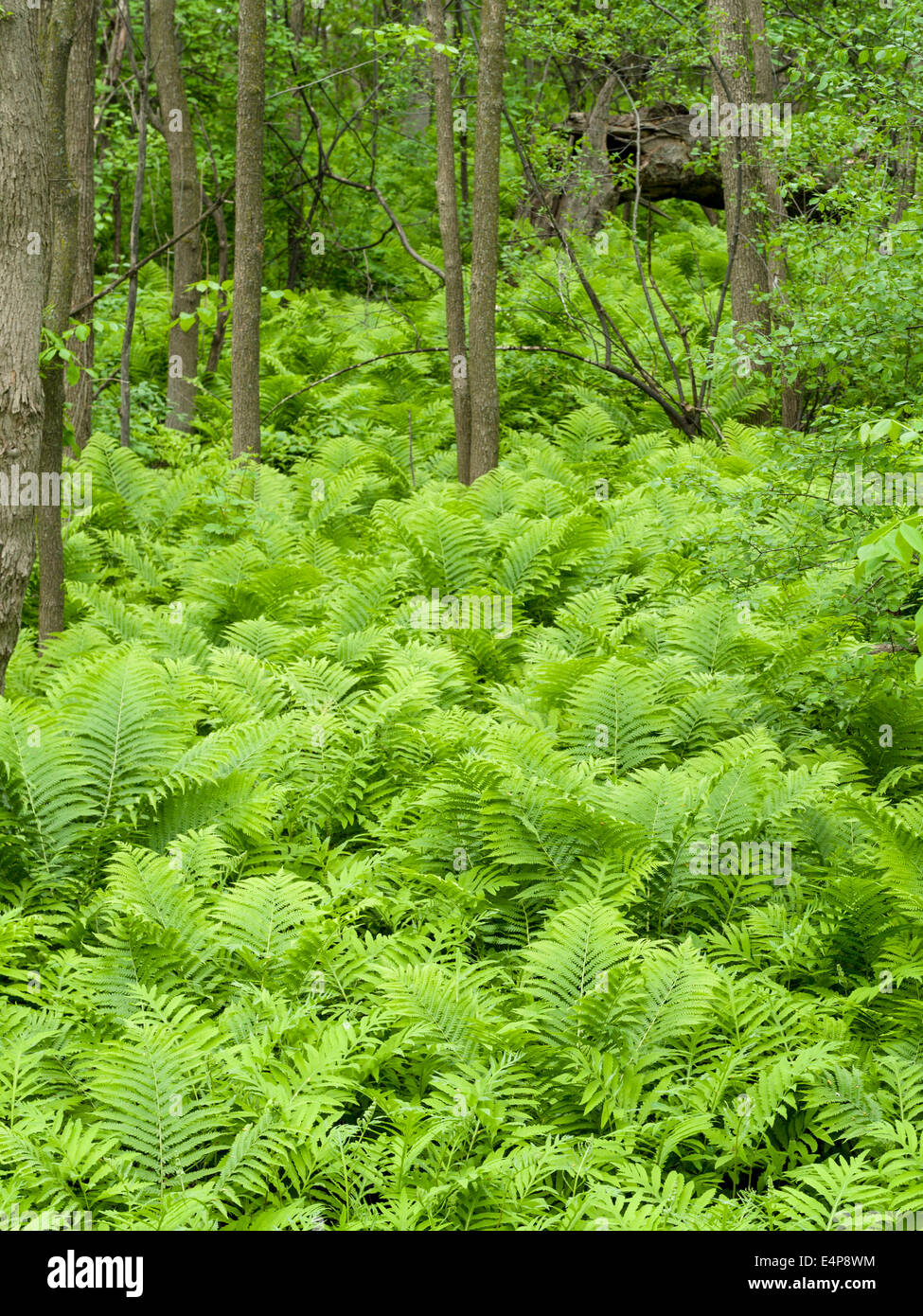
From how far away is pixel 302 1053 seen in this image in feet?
10.6

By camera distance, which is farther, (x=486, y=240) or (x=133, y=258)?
(x=133, y=258)

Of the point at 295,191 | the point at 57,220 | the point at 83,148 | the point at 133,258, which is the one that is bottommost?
the point at 57,220

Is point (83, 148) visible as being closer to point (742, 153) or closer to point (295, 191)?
point (742, 153)

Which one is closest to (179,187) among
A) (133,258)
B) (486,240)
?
(133,258)

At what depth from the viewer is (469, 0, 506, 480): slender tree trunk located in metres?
8.17

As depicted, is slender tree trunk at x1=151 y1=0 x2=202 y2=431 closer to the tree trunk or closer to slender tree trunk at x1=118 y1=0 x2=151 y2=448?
slender tree trunk at x1=118 y1=0 x2=151 y2=448

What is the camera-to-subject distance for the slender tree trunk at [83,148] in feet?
26.6

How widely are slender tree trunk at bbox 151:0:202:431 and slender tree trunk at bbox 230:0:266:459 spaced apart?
1361 mm

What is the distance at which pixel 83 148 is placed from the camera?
825 cm

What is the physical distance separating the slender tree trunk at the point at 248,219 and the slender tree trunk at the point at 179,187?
1361 millimetres

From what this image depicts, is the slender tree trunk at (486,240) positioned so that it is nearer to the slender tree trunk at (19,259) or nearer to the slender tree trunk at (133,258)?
the slender tree trunk at (133,258)

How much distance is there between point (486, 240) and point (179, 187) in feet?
11.4

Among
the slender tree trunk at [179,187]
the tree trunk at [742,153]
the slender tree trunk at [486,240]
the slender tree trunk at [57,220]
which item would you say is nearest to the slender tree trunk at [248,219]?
the slender tree trunk at [179,187]
